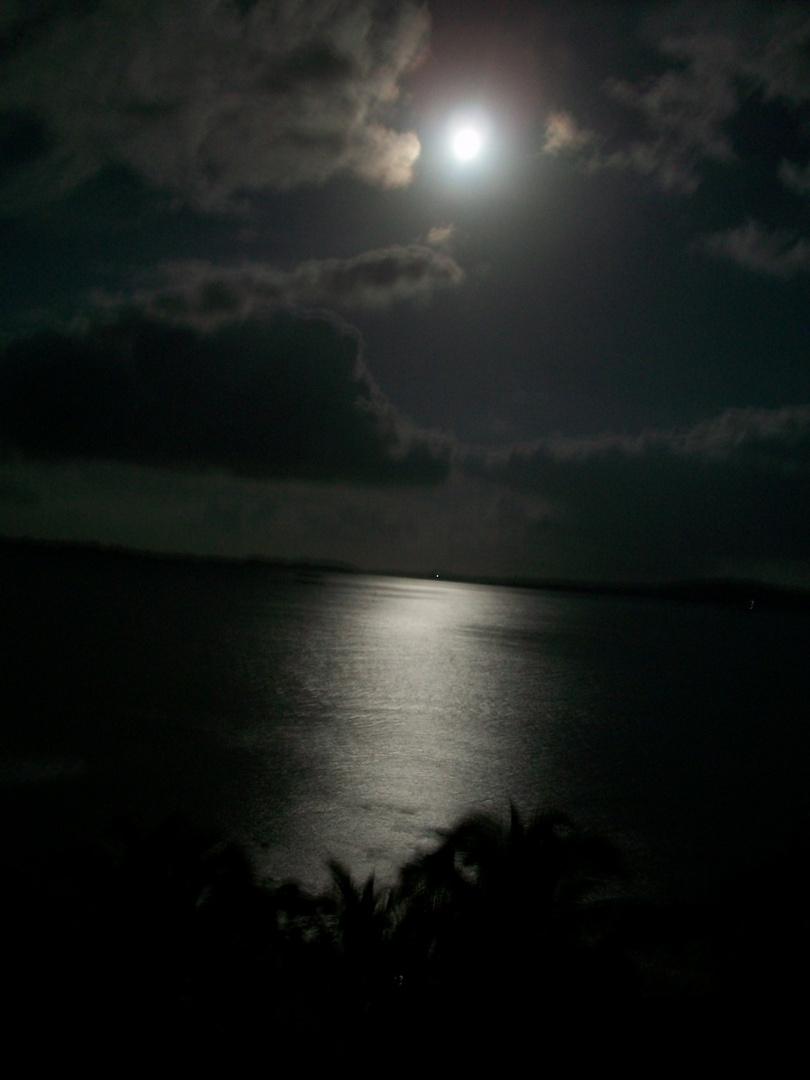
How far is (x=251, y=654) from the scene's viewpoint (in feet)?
360

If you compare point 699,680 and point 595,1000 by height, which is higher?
point 595,1000

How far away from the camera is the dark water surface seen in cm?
4222

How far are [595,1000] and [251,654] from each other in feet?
326

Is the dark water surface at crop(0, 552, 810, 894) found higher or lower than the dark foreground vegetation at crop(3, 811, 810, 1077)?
lower

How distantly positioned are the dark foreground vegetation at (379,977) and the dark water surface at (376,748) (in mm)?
19291

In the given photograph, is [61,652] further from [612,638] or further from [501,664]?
[612,638]

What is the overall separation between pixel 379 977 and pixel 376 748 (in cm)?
4789

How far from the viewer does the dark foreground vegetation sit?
43.2 feet

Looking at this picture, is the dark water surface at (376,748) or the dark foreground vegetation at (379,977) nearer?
the dark foreground vegetation at (379,977)

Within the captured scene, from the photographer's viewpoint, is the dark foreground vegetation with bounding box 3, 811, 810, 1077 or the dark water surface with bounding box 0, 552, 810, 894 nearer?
the dark foreground vegetation with bounding box 3, 811, 810, 1077

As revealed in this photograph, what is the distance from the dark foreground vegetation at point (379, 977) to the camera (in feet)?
43.2

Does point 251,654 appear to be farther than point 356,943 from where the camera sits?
Yes

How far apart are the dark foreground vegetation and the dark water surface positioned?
19.3m

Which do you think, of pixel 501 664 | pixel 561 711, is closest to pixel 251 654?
pixel 501 664
